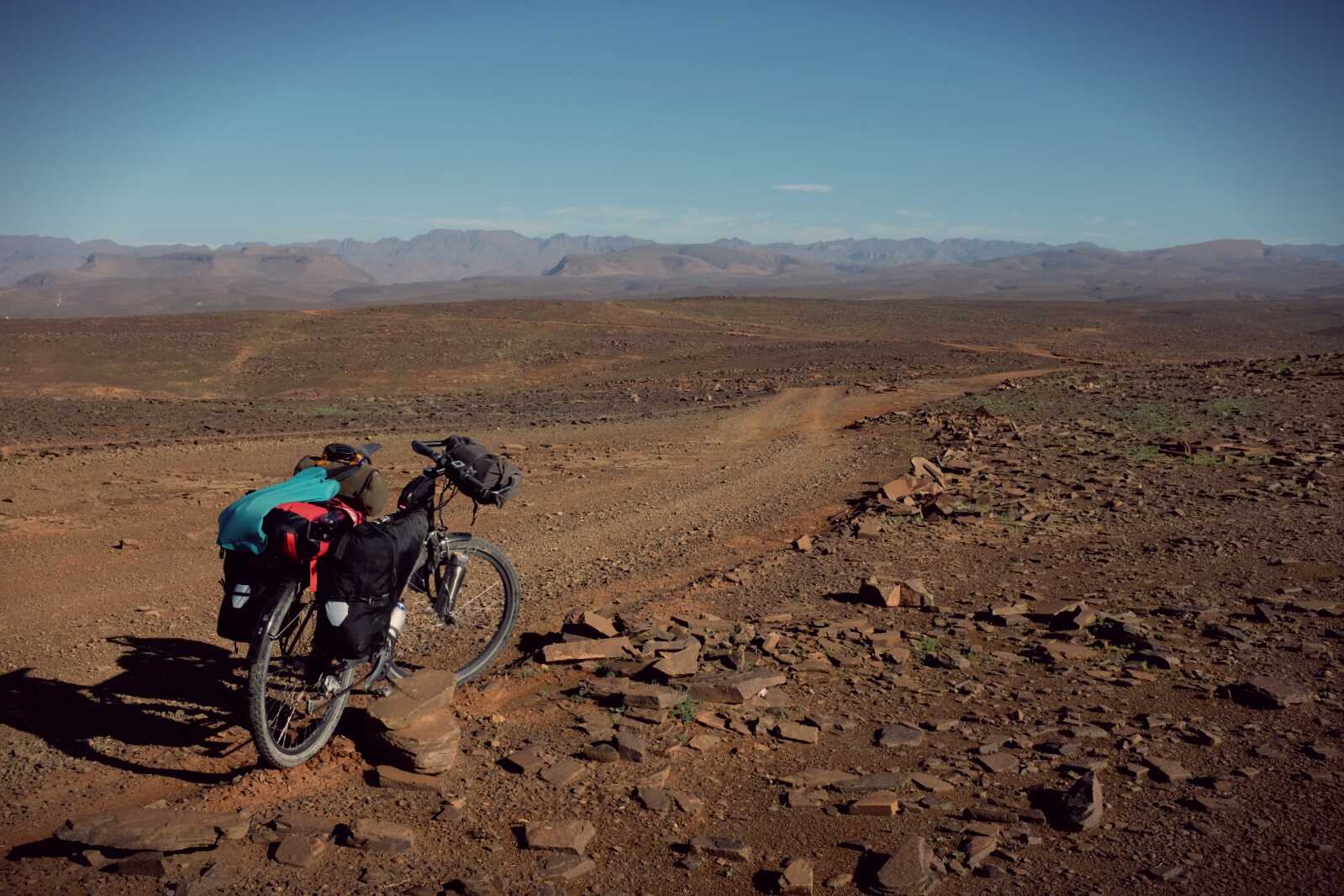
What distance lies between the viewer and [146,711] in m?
5.77

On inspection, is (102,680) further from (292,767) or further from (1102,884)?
(1102,884)

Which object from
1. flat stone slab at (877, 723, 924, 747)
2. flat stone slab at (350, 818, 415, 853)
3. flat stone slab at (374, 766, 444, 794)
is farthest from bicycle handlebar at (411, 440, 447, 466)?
flat stone slab at (877, 723, 924, 747)

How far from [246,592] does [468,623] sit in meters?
2.33

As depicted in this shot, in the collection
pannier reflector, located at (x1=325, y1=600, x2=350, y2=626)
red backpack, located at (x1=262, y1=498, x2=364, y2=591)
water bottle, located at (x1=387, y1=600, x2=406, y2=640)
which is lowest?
water bottle, located at (x1=387, y1=600, x2=406, y2=640)

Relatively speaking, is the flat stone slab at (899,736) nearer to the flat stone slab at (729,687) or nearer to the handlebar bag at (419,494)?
the flat stone slab at (729,687)

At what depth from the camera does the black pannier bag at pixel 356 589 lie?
5043mm

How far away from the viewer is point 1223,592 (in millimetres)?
7621

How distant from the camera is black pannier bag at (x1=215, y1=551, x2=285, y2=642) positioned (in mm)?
4934

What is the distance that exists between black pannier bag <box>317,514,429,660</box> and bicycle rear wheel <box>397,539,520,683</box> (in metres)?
0.88

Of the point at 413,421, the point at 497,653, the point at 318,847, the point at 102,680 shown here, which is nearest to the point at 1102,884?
the point at 318,847

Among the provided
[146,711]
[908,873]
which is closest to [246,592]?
[146,711]

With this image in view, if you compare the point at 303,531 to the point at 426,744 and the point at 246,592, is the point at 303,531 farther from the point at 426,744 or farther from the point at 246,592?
the point at 426,744

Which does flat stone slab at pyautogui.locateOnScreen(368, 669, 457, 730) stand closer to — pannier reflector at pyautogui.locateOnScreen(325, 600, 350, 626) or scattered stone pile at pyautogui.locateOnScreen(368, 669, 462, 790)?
scattered stone pile at pyautogui.locateOnScreen(368, 669, 462, 790)

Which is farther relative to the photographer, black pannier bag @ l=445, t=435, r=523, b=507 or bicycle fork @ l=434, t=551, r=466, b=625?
bicycle fork @ l=434, t=551, r=466, b=625
